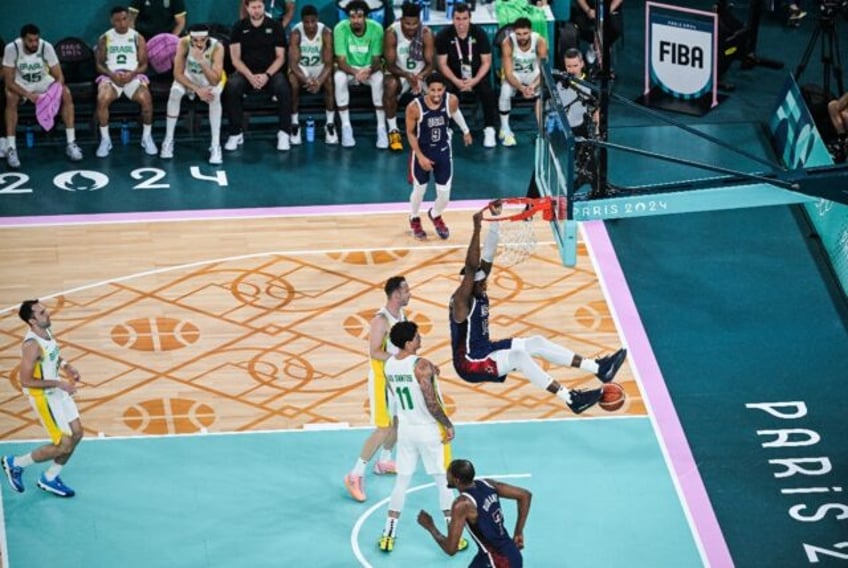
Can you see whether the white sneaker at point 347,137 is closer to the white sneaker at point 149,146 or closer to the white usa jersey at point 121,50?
the white sneaker at point 149,146

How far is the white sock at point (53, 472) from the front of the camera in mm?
13609

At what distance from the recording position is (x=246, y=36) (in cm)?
1991

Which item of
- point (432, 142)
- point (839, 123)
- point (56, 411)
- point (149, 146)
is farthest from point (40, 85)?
point (839, 123)

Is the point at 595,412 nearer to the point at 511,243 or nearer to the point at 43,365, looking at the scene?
the point at 511,243

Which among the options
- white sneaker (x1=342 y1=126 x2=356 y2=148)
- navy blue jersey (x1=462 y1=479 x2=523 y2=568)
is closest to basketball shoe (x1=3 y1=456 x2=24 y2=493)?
navy blue jersey (x1=462 y1=479 x2=523 y2=568)

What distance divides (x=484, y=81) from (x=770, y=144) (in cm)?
349

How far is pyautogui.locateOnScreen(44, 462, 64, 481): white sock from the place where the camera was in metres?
13.6

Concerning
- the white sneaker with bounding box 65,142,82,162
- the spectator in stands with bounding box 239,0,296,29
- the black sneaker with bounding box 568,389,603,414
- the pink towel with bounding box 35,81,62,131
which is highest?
the spectator in stands with bounding box 239,0,296,29

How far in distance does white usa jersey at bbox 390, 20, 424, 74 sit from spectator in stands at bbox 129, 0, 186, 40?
268cm

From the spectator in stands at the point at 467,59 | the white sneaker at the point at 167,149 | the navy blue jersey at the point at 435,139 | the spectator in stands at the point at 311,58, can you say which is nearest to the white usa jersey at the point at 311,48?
the spectator in stands at the point at 311,58

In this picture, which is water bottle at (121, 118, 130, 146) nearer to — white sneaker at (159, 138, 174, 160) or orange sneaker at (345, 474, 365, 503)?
white sneaker at (159, 138, 174, 160)

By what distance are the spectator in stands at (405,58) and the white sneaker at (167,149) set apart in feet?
8.55

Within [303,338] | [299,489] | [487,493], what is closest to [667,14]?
[303,338]

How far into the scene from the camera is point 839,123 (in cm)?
1852
